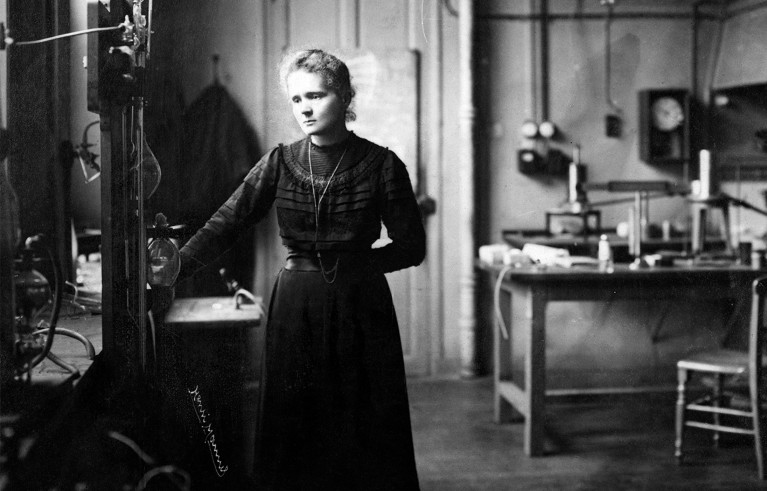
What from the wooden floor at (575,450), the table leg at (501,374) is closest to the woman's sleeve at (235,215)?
the wooden floor at (575,450)

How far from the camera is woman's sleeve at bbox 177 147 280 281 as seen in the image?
189 centimetres

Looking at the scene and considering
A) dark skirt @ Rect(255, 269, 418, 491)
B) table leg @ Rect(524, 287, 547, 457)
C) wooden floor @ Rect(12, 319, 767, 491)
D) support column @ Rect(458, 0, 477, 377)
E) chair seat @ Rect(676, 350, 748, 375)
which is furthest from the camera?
support column @ Rect(458, 0, 477, 377)

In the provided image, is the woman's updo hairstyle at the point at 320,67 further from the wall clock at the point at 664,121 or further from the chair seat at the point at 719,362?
the wall clock at the point at 664,121

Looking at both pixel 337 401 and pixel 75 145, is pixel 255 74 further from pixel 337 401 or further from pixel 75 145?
pixel 337 401

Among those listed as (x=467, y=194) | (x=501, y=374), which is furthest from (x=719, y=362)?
(x=467, y=194)

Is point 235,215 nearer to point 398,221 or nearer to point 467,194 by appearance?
point 398,221

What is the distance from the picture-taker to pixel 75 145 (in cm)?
268

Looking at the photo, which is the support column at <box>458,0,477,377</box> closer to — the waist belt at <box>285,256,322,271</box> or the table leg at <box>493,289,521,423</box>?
the table leg at <box>493,289,521,423</box>

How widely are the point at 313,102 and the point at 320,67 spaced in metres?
0.08

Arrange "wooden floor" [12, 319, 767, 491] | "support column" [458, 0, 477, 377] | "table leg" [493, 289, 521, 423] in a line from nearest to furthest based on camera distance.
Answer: "wooden floor" [12, 319, 767, 491] < "table leg" [493, 289, 521, 423] < "support column" [458, 0, 477, 377]

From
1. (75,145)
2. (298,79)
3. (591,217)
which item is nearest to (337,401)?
(298,79)

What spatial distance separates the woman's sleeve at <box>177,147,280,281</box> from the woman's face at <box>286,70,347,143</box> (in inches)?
4.6

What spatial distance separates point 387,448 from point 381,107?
9.61ft

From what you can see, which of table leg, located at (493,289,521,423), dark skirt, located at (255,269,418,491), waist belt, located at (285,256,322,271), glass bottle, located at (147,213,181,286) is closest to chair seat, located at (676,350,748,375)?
table leg, located at (493,289,521,423)
